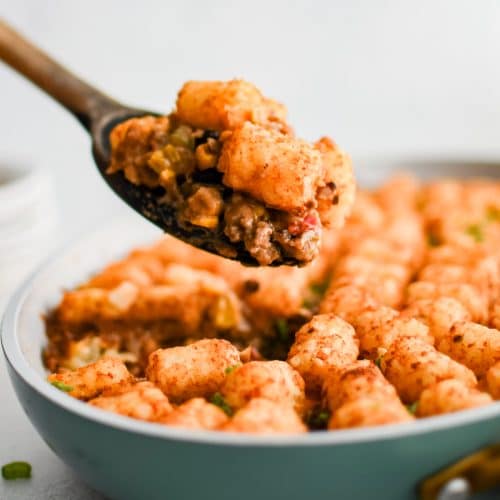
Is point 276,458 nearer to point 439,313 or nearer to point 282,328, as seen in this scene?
point 439,313

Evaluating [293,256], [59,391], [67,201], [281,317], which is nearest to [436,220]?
Answer: [281,317]

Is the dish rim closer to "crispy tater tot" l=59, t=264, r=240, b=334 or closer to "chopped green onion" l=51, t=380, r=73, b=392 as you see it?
"chopped green onion" l=51, t=380, r=73, b=392

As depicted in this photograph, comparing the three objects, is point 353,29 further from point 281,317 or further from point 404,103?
point 281,317

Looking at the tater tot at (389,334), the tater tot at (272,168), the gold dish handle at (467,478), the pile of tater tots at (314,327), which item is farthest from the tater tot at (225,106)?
the gold dish handle at (467,478)

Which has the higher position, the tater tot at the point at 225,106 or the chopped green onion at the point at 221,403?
the tater tot at the point at 225,106

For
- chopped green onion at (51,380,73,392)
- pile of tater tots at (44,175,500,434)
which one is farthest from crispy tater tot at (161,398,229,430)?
chopped green onion at (51,380,73,392)

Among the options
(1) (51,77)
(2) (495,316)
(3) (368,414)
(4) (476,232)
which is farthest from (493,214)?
(3) (368,414)

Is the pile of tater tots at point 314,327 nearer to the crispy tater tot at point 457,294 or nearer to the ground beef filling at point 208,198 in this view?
the crispy tater tot at point 457,294

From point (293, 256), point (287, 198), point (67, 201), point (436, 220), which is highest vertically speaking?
point (287, 198)
